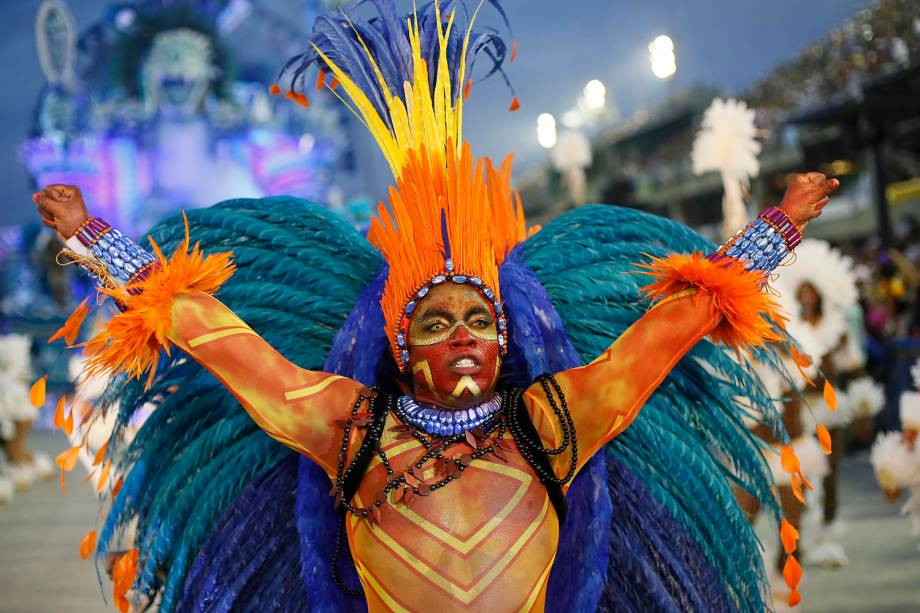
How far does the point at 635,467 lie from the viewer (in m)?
2.08

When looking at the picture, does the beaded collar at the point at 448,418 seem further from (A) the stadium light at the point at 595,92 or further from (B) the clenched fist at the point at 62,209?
(A) the stadium light at the point at 595,92

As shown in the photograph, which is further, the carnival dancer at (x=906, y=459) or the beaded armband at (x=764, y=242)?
the carnival dancer at (x=906, y=459)

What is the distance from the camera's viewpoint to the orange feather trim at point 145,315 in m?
1.80

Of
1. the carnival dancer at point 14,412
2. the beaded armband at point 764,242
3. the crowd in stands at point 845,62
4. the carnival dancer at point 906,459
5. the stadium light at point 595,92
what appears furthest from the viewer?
the stadium light at point 595,92

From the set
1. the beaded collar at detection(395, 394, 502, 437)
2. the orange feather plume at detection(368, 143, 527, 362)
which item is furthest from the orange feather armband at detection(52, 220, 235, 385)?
the beaded collar at detection(395, 394, 502, 437)

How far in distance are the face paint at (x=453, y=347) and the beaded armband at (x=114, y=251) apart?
64 cm

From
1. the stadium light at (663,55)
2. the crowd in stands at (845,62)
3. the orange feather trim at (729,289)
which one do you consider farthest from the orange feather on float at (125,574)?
the stadium light at (663,55)

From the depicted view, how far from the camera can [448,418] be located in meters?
1.85

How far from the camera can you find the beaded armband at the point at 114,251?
1.86 m

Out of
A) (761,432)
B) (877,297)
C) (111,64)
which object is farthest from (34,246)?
(761,432)

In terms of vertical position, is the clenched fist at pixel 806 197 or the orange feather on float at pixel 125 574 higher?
the clenched fist at pixel 806 197

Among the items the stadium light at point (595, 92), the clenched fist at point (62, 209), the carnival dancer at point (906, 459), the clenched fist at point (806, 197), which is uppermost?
the stadium light at point (595, 92)

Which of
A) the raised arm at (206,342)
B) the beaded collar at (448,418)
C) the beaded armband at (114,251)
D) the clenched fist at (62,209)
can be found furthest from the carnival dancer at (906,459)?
the clenched fist at (62,209)

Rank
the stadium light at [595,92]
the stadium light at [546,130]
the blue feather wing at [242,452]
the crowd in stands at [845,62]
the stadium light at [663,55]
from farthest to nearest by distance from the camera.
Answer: the stadium light at [546,130] → the stadium light at [595,92] → the stadium light at [663,55] → the crowd in stands at [845,62] → the blue feather wing at [242,452]
